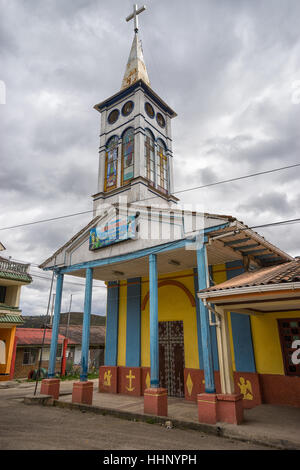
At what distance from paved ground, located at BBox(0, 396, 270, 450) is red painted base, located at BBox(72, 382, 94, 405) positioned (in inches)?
43.5

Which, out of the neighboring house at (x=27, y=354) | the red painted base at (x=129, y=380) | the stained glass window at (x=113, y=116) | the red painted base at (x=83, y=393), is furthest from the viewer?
the neighboring house at (x=27, y=354)

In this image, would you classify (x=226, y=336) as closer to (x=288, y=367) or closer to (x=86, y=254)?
(x=288, y=367)

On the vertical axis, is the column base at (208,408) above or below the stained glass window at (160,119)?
below

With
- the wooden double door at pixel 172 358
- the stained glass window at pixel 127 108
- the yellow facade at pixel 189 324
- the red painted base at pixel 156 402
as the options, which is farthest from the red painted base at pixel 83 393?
the stained glass window at pixel 127 108

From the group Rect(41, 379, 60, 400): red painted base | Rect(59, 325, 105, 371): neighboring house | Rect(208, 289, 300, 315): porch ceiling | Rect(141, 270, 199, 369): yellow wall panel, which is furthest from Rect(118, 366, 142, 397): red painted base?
Rect(59, 325, 105, 371): neighboring house

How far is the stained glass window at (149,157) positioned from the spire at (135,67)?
10.5ft

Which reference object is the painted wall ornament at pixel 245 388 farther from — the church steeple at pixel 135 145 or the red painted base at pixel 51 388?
the church steeple at pixel 135 145

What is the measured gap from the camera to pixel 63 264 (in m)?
13.0

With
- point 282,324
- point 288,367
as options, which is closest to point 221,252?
point 282,324

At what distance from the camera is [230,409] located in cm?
728

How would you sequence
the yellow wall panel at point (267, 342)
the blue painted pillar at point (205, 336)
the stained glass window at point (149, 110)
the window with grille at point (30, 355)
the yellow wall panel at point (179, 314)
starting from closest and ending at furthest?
the blue painted pillar at point (205, 336) < the yellow wall panel at point (267, 342) < the yellow wall panel at point (179, 314) < the stained glass window at point (149, 110) < the window with grille at point (30, 355)

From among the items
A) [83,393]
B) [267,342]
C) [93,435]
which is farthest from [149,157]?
[93,435]

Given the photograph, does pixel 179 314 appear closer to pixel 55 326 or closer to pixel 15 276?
pixel 55 326

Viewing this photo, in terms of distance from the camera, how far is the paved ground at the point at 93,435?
6105mm
